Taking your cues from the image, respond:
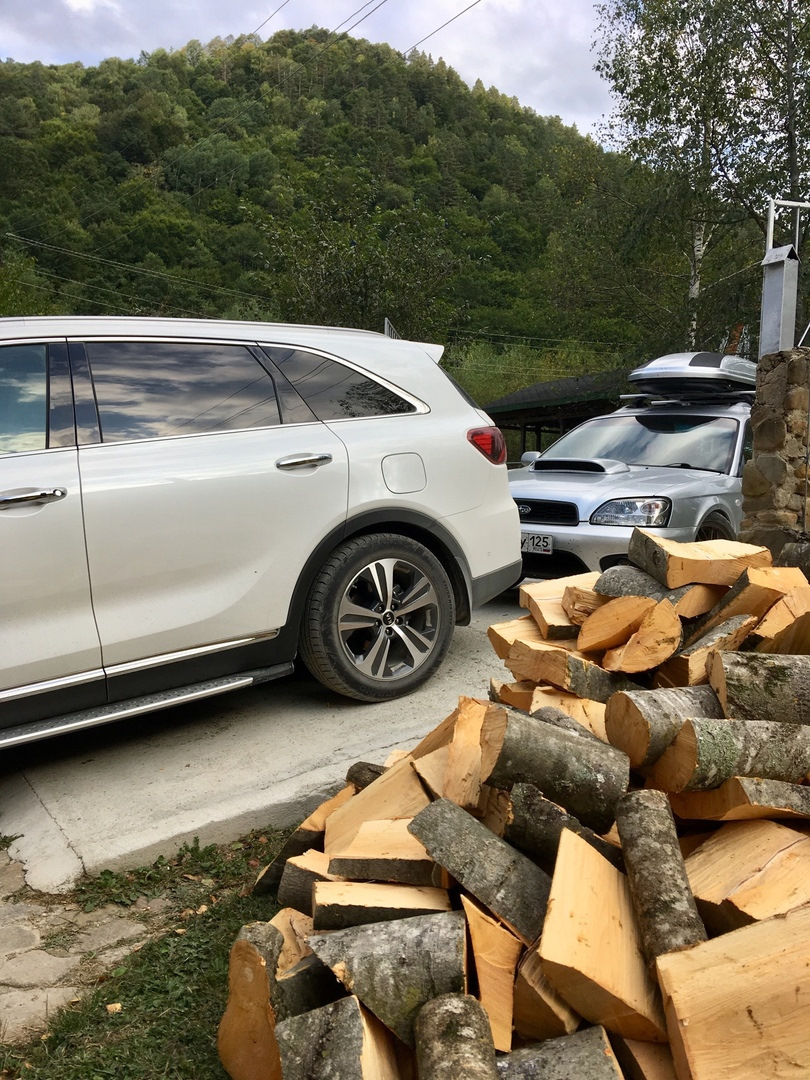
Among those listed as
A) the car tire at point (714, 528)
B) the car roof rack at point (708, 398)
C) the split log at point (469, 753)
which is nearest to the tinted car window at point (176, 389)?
the split log at point (469, 753)

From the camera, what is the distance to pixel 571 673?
274cm

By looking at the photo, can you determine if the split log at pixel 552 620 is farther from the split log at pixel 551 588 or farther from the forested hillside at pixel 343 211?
the forested hillside at pixel 343 211

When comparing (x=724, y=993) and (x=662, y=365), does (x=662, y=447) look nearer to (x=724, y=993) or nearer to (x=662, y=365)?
(x=662, y=365)

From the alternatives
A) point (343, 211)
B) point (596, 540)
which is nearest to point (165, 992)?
point (596, 540)

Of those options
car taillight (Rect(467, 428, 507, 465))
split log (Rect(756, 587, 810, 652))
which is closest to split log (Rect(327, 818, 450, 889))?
split log (Rect(756, 587, 810, 652))

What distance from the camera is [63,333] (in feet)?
11.3

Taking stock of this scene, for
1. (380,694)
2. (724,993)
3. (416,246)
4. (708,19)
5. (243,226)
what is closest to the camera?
(724,993)

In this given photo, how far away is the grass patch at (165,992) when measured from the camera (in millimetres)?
1971

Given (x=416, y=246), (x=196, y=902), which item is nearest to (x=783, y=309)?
(x=196, y=902)

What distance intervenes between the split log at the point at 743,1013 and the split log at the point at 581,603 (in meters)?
1.62

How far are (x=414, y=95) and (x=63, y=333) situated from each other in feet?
213

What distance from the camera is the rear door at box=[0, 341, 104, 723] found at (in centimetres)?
310

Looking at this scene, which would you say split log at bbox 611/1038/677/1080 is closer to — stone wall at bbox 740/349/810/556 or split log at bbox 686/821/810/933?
split log at bbox 686/821/810/933

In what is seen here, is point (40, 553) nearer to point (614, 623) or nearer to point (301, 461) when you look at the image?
point (301, 461)
